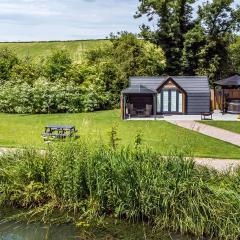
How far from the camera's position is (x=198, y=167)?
1009cm

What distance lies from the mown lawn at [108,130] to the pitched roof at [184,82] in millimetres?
2846

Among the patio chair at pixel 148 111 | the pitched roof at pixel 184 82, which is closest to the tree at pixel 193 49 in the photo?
the pitched roof at pixel 184 82

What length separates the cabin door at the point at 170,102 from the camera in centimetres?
2948

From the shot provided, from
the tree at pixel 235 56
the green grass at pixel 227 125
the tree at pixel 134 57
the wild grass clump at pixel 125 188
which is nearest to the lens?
the wild grass clump at pixel 125 188

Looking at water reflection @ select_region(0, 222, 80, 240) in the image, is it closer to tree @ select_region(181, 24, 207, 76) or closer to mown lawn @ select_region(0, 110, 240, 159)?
mown lawn @ select_region(0, 110, 240, 159)

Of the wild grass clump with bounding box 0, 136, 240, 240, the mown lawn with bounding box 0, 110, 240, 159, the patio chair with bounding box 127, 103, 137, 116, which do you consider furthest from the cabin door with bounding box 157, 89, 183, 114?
the wild grass clump with bounding box 0, 136, 240, 240

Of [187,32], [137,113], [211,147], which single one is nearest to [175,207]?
[211,147]

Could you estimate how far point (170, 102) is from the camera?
29.6 m

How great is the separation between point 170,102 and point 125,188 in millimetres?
20910

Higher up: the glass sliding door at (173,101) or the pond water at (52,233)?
the glass sliding door at (173,101)

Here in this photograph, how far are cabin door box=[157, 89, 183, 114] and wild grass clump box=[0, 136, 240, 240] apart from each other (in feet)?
63.9

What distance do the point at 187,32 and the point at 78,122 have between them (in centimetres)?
1794

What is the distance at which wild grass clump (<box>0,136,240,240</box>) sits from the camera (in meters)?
8.58

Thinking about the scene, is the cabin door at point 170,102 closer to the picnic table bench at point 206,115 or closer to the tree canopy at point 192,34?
the picnic table bench at point 206,115
